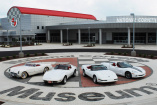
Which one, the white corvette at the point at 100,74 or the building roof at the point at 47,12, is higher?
the building roof at the point at 47,12

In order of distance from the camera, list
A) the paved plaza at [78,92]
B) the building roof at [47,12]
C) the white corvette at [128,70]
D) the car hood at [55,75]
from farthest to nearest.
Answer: the building roof at [47,12] → the white corvette at [128,70] → the car hood at [55,75] → the paved plaza at [78,92]

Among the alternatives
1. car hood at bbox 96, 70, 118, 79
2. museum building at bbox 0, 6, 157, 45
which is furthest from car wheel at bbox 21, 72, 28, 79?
museum building at bbox 0, 6, 157, 45

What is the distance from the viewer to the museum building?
172ft

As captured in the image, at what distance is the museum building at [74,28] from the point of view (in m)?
52.5

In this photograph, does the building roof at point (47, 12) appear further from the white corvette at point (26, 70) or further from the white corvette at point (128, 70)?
the white corvette at point (128, 70)

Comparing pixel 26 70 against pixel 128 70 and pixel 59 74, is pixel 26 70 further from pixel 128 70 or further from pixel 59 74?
pixel 128 70

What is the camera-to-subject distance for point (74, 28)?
61.6m

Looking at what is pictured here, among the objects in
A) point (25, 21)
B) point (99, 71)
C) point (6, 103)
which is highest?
point (25, 21)

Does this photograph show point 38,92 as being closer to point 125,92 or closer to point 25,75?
point 25,75

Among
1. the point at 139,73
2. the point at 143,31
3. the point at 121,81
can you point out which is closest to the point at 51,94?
the point at 121,81

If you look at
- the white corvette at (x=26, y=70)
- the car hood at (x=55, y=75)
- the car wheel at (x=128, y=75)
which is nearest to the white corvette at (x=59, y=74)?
the car hood at (x=55, y=75)

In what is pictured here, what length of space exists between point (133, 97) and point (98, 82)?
10.8 feet

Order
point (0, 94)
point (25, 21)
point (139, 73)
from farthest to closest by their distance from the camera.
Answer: point (25, 21), point (139, 73), point (0, 94)

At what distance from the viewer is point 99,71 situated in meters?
13.4
